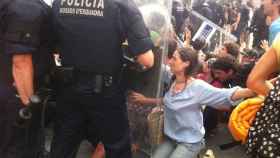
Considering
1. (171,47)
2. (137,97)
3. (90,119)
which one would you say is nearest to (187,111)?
(137,97)

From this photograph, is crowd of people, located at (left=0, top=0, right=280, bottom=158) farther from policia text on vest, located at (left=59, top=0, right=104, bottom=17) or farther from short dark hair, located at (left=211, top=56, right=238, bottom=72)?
short dark hair, located at (left=211, top=56, right=238, bottom=72)

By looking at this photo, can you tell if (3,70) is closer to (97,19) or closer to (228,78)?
(97,19)

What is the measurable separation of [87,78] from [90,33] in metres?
0.31

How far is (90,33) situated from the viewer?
2953 mm

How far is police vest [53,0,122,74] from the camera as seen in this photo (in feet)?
9.50

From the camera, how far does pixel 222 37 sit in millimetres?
7305

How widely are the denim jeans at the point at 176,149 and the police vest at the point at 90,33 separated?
828 millimetres

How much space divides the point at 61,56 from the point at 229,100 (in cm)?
117

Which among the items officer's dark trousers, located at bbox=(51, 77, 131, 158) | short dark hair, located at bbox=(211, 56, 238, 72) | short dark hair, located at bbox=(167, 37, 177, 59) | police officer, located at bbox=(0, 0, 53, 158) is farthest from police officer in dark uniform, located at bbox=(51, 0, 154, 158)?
short dark hair, located at bbox=(211, 56, 238, 72)

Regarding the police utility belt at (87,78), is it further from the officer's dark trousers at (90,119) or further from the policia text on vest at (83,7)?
the policia text on vest at (83,7)

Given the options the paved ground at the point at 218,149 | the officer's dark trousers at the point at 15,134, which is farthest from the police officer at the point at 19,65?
the paved ground at the point at 218,149

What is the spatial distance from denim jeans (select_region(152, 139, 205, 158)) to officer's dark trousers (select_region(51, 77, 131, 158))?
1.23ft

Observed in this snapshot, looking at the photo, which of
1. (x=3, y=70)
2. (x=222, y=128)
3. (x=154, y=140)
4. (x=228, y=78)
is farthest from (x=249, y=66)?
(x=3, y=70)

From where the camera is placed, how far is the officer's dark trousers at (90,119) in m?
3.05
